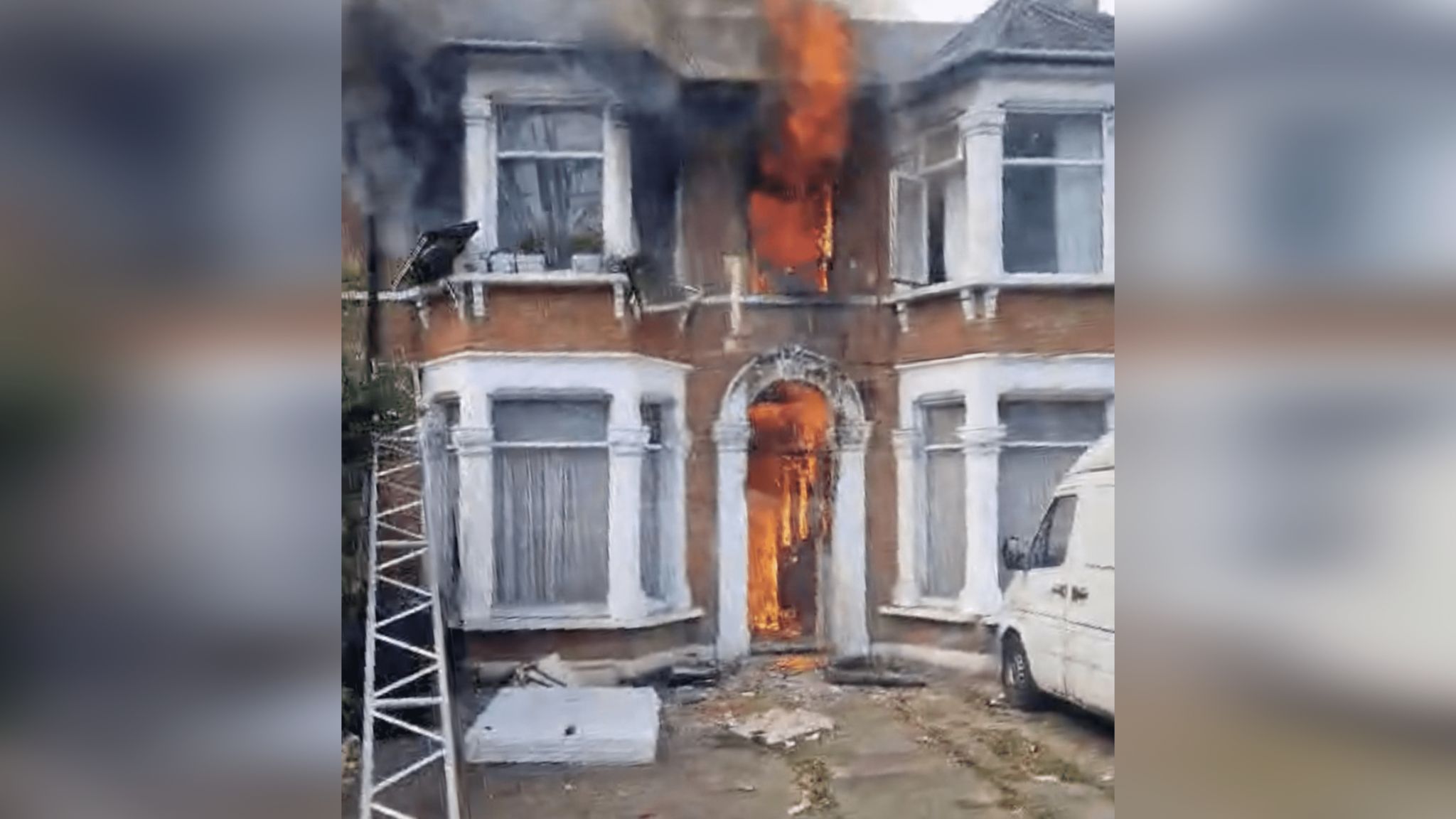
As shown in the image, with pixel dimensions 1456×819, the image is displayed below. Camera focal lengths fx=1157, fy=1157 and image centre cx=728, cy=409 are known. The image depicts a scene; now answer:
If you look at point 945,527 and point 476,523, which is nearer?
point 476,523

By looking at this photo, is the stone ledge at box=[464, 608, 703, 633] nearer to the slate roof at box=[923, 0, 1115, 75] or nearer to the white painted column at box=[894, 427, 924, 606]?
the white painted column at box=[894, 427, 924, 606]

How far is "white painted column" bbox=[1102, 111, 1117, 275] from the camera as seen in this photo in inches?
112

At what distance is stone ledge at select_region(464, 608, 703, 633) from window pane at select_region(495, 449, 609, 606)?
0.12 feet

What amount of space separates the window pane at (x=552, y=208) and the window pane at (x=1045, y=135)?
39.4 inches

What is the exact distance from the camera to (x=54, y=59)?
2.50 metres

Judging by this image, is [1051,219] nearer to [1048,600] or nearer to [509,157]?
[1048,600]

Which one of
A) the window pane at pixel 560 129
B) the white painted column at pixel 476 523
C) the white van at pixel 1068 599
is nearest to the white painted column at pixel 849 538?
the white van at pixel 1068 599

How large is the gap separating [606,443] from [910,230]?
89 centimetres

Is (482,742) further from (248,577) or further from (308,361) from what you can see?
(308,361)

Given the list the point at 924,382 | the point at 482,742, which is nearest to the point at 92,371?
the point at 482,742

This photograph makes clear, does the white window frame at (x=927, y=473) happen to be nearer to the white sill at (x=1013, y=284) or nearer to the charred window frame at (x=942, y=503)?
the charred window frame at (x=942, y=503)

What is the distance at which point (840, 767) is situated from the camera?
2.77 metres

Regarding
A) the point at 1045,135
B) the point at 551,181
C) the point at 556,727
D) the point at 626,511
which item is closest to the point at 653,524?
the point at 626,511

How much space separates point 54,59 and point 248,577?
3.94 ft
